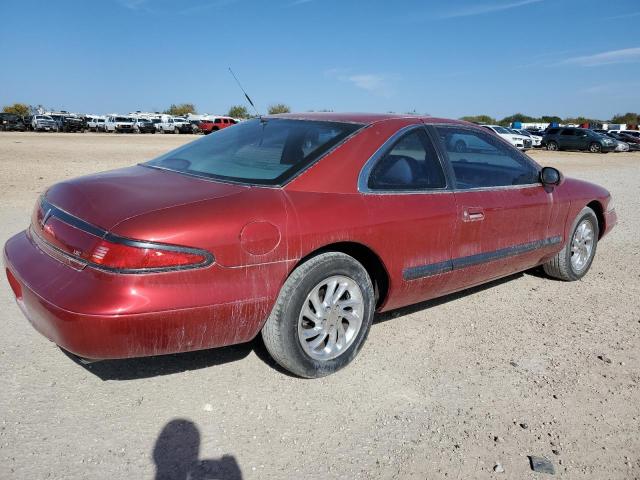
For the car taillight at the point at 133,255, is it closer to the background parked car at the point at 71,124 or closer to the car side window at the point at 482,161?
the car side window at the point at 482,161

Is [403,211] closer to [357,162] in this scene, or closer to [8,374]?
[357,162]

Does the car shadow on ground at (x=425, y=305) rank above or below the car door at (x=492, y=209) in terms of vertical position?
below

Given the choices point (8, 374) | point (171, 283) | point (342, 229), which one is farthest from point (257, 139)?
point (8, 374)

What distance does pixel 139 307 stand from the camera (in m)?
2.53

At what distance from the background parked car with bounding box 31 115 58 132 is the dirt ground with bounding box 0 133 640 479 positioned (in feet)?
150

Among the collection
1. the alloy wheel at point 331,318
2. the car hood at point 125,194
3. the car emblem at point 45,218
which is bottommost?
the alloy wheel at point 331,318

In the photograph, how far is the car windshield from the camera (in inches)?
128

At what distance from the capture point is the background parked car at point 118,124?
4875 centimetres

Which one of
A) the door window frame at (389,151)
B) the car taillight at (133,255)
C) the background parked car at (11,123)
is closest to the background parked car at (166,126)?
the background parked car at (11,123)

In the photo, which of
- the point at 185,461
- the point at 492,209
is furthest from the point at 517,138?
the point at 185,461

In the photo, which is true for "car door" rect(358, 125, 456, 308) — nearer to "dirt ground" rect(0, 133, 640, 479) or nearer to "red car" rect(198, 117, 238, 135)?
"dirt ground" rect(0, 133, 640, 479)

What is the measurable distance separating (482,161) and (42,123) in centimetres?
4698

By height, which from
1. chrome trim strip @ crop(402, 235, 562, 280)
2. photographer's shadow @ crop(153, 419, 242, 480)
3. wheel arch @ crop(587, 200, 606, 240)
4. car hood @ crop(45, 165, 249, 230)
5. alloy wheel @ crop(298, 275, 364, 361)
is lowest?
photographer's shadow @ crop(153, 419, 242, 480)

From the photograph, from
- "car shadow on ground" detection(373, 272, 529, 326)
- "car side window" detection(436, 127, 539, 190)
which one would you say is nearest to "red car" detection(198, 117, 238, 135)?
"car shadow on ground" detection(373, 272, 529, 326)
